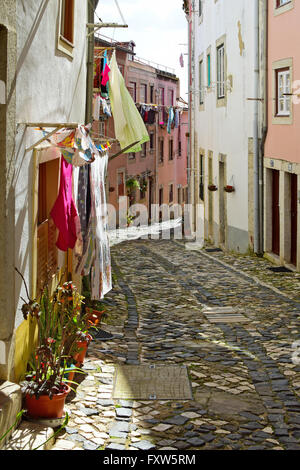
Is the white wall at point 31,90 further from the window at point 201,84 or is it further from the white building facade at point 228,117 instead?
the window at point 201,84

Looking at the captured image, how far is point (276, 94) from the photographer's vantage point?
17.2 m

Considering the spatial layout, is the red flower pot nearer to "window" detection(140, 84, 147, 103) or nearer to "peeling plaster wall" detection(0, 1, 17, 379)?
"peeling plaster wall" detection(0, 1, 17, 379)

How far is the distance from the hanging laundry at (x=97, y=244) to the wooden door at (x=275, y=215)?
29.0 feet

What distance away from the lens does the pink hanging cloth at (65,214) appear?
7.42 m

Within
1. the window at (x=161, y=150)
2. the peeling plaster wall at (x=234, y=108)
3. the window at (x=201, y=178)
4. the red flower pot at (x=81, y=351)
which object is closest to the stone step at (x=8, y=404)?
the red flower pot at (x=81, y=351)

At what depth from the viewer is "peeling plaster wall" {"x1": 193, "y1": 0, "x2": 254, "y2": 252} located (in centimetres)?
1912

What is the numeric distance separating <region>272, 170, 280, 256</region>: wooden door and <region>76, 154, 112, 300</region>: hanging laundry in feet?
29.0

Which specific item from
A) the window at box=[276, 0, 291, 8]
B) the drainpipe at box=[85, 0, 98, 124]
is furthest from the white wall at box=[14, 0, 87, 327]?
the window at box=[276, 0, 291, 8]

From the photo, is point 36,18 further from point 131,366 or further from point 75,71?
point 131,366

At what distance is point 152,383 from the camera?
755cm

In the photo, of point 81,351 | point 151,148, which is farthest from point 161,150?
point 81,351

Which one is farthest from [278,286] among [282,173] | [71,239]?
[71,239]
